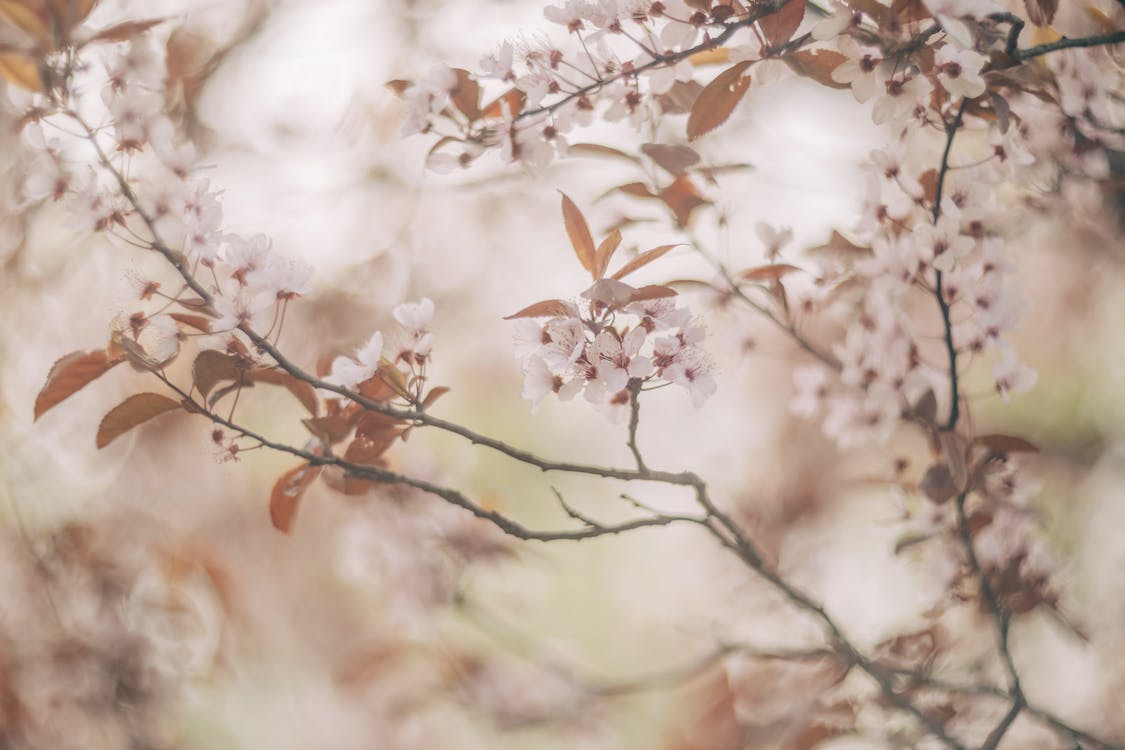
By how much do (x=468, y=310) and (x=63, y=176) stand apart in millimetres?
2094

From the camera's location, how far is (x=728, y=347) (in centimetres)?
113

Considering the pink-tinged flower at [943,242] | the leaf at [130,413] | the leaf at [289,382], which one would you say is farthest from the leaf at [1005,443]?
the leaf at [130,413]

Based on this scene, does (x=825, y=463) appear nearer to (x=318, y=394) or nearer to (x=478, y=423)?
(x=478, y=423)

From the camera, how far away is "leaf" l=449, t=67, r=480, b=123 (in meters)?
0.79

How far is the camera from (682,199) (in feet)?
3.01

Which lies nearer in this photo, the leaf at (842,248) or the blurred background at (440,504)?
the leaf at (842,248)

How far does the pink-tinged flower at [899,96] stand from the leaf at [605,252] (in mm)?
253

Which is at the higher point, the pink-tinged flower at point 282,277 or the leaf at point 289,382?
the pink-tinged flower at point 282,277

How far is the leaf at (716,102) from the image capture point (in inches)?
29.5

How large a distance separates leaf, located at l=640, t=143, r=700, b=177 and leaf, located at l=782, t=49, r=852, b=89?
118mm

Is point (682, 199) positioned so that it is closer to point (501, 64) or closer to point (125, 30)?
point (501, 64)

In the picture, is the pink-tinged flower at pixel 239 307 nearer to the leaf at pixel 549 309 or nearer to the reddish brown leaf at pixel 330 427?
the reddish brown leaf at pixel 330 427

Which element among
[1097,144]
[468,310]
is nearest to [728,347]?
[1097,144]

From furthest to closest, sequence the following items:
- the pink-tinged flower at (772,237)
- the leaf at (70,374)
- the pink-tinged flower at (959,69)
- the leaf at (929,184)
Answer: the pink-tinged flower at (772,237) → the leaf at (929,184) → the leaf at (70,374) → the pink-tinged flower at (959,69)
